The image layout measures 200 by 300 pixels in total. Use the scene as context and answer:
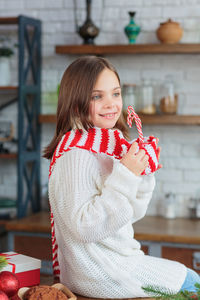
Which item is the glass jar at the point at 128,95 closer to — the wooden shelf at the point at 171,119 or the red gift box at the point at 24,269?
the wooden shelf at the point at 171,119

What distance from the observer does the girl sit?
4.43 feet

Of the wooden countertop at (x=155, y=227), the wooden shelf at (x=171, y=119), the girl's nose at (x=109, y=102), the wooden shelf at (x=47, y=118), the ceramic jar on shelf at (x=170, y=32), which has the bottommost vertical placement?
the wooden countertop at (x=155, y=227)

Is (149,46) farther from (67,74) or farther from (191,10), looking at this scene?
(67,74)

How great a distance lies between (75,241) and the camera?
1426 mm

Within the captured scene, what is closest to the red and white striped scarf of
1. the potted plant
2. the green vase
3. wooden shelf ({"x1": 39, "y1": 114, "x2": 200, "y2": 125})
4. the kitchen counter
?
the kitchen counter

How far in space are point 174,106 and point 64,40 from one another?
1.02 m

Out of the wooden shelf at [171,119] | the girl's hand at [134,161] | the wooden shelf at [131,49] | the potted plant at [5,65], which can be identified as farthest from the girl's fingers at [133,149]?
the potted plant at [5,65]

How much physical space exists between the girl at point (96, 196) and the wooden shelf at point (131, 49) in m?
1.67

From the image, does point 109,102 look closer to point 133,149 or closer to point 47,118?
point 133,149

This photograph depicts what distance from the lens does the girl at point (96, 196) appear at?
1.35 m

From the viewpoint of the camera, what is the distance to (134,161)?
138 cm

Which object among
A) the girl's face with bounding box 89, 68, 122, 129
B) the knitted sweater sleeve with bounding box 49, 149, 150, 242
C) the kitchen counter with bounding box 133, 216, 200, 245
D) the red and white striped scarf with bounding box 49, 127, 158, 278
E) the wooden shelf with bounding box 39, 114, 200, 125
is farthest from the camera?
the wooden shelf with bounding box 39, 114, 200, 125

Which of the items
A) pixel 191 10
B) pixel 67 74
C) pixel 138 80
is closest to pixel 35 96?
pixel 138 80

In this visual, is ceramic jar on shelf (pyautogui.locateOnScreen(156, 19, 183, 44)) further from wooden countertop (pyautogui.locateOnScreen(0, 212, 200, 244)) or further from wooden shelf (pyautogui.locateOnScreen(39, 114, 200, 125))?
wooden countertop (pyautogui.locateOnScreen(0, 212, 200, 244))
